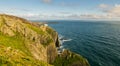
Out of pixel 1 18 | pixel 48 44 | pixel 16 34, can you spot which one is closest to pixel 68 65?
pixel 48 44

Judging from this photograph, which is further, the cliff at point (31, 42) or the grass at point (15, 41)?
the cliff at point (31, 42)

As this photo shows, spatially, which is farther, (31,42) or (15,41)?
(31,42)

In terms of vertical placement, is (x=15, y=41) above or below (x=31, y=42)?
above

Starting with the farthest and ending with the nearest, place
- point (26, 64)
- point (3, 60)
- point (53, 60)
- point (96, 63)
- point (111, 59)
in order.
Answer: point (111, 59) < point (96, 63) < point (53, 60) < point (26, 64) < point (3, 60)

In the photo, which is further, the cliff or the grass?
the cliff

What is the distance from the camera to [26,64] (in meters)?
34.5

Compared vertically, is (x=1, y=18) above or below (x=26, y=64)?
above

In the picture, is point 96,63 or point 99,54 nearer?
point 96,63

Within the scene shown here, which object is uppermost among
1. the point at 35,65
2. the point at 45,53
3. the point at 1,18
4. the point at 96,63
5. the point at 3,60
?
the point at 1,18

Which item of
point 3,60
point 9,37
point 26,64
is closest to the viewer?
point 3,60

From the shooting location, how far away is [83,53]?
93.6 metres

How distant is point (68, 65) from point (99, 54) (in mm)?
31075

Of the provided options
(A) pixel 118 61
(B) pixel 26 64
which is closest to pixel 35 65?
(B) pixel 26 64

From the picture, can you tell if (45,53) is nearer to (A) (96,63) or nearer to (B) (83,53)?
(A) (96,63)
